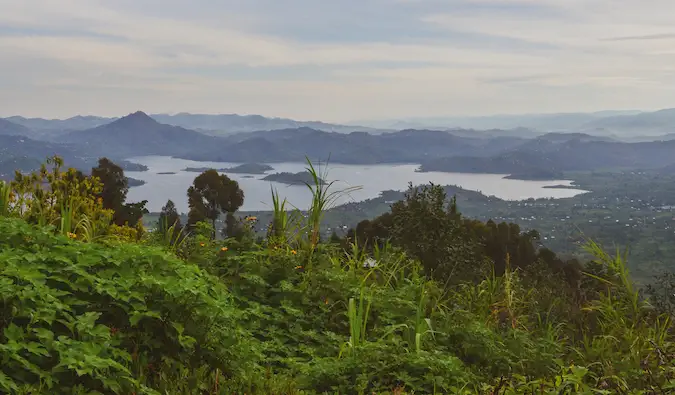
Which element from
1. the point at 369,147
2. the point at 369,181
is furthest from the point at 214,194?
the point at 369,147

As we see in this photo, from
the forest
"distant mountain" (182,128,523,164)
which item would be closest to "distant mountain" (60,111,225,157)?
"distant mountain" (182,128,523,164)

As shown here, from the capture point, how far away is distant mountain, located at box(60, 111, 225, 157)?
14475cm

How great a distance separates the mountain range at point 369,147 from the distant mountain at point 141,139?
258 mm

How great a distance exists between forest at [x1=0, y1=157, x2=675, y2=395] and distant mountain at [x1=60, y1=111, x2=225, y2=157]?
13787 centimetres

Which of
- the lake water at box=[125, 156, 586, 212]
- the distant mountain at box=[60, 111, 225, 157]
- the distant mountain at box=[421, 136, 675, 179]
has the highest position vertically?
the distant mountain at box=[60, 111, 225, 157]

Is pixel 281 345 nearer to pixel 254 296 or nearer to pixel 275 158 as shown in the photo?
pixel 254 296

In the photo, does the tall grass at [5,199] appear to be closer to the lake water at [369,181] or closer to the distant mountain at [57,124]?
the lake water at [369,181]

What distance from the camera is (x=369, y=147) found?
5866 inches

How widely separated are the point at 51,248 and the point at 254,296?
1.39 m

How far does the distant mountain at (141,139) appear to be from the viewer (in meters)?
145

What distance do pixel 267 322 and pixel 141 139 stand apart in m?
173

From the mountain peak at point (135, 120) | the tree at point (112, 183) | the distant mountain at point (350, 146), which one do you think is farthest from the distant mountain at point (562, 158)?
the tree at point (112, 183)

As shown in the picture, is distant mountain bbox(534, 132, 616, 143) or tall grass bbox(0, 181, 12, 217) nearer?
tall grass bbox(0, 181, 12, 217)

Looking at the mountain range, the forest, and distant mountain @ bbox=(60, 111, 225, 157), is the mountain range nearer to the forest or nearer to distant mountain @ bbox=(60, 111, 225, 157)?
distant mountain @ bbox=(60, 111, 225, 157)
